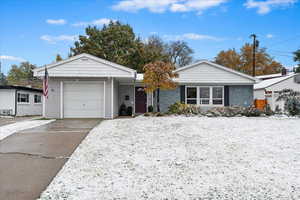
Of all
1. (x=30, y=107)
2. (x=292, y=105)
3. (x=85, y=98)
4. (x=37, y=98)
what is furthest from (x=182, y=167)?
(x=37, y=98)

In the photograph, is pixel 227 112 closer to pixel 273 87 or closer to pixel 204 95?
pixel 204 95

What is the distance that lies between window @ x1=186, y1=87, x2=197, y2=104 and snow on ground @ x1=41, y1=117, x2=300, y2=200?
346 inches

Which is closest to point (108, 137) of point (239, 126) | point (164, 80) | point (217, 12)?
point (239, 126)

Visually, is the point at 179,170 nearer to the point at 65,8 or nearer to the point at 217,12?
the point at 65,8

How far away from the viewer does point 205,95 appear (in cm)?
1745

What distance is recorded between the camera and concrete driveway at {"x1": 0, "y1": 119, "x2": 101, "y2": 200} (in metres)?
4.27

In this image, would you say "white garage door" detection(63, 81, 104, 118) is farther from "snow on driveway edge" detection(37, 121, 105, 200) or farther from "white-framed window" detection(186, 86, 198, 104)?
"white-framed window" detection(186, 86, 198, 104)

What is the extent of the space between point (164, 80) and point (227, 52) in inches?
1238

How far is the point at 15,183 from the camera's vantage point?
176 inches

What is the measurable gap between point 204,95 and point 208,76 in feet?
4.36

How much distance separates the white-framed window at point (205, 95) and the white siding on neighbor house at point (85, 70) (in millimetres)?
5527

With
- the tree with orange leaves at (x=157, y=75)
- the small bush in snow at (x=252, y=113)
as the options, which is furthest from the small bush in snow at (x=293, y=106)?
the tree with orange leaves at (x=157, y=75)

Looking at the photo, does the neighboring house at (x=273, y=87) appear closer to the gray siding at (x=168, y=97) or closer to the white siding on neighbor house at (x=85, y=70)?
the gray siding at (x=168, y=97)

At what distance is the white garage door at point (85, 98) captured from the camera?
14172 millimetres
